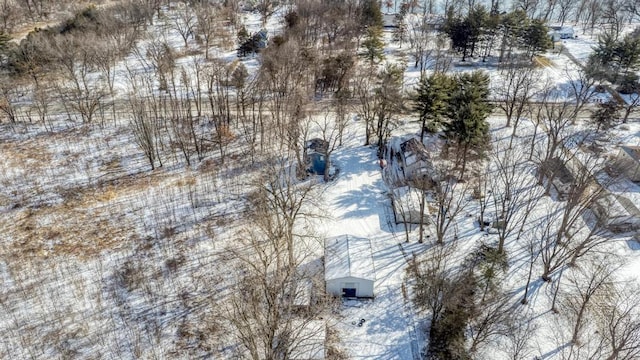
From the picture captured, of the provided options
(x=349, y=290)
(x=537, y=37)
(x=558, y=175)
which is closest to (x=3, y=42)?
(x=349, y=290)

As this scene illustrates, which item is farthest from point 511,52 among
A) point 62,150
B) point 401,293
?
point 62,150

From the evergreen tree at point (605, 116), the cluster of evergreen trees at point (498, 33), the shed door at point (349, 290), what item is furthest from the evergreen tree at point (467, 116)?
the cluster of evergreen trees at point (498, 33)

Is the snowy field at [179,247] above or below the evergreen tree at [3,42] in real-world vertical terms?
below

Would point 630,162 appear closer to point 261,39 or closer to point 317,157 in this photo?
point 317,157

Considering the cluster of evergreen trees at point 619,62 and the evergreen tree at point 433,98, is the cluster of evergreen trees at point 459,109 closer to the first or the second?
the evergreen tree at point 433,98

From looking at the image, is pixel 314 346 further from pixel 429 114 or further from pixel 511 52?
pixel 511 52

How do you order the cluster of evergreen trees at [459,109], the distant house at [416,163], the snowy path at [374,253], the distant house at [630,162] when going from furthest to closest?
the distant house at [630,162]
the cluster of evergreen trees at [459,109]
the distant house at [416,163]
the snowy path at [374,253]
